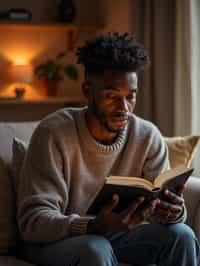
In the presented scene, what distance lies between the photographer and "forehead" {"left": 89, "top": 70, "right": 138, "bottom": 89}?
6.63 feet

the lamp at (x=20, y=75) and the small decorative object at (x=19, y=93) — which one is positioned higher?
the lamp at (x=20, y=75)

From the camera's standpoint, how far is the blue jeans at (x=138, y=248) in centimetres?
183

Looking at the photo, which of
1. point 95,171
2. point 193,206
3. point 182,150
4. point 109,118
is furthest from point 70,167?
point 182,150

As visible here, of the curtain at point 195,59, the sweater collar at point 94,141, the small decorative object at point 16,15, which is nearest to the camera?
the sweater collar at point 94,141

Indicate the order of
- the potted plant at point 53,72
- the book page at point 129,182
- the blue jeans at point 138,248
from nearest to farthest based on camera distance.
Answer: the book page at point 129,182 → the blue jeans at point 138,248 → the potted plant at point 53,72

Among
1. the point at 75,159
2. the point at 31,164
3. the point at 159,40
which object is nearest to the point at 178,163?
the point at 75,159

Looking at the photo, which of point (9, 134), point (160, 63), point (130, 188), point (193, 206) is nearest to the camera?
point (130, 188)

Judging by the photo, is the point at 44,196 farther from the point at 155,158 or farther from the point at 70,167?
the point at 155,158

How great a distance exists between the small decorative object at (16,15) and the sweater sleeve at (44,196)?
181cm

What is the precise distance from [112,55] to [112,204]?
53 centimetres

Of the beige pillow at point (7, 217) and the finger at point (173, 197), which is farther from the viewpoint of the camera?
the beige pillow at point (7, 217)

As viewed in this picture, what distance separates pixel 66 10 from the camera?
12.8 ft

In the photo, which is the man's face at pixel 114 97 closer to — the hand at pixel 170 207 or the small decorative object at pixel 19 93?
the hand at pixel 170 207

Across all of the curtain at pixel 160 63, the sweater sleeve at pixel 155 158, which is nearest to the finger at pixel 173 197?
the sweater sleeve at pixel 155 158
